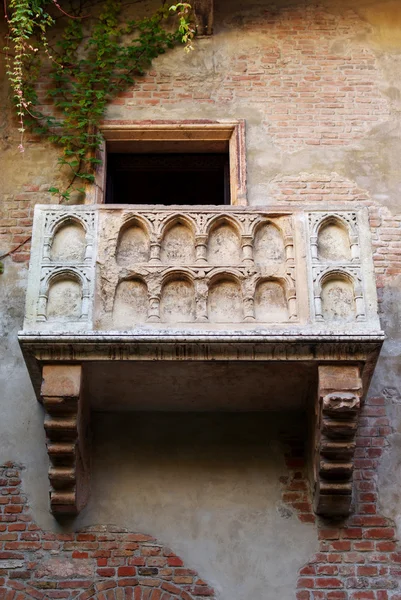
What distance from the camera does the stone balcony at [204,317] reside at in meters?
5.59

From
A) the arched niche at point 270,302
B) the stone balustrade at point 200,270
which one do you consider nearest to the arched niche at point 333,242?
the stone balustrade at point 200,270

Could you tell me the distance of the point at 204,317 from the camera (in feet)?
19.2

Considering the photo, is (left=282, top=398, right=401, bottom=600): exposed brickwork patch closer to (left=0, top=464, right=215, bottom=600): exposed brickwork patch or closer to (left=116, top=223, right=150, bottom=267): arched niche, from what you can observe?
(left=0, top=464, right=215, bottom=600): exposed brickwork patch

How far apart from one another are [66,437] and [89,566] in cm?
93

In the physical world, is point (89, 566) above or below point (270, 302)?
below

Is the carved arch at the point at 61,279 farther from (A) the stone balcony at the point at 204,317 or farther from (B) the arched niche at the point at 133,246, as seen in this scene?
(B) the arched niche at the point at 133,246

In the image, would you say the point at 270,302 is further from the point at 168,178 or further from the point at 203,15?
the point at 203,15

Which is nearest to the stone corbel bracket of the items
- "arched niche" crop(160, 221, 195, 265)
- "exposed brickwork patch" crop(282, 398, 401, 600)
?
"exposed brickwork patch" crop(282, 398, 401, 600)

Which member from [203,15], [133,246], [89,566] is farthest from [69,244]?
[203,15]

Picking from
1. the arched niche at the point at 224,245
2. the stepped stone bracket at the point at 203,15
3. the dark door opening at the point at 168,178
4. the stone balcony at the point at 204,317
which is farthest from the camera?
the stepped stone bracket at the point at 203,15

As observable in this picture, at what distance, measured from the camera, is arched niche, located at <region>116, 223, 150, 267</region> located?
6.11 metres

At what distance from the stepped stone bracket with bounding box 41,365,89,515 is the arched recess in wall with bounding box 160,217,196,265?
42.6 inches

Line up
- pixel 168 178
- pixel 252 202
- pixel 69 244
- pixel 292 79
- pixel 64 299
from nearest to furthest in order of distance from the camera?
pixel 64 299
pixel 69 244
pixel 252 202
pixel 292 79
pixel 168 178

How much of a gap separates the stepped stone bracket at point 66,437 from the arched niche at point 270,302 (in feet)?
4.30
